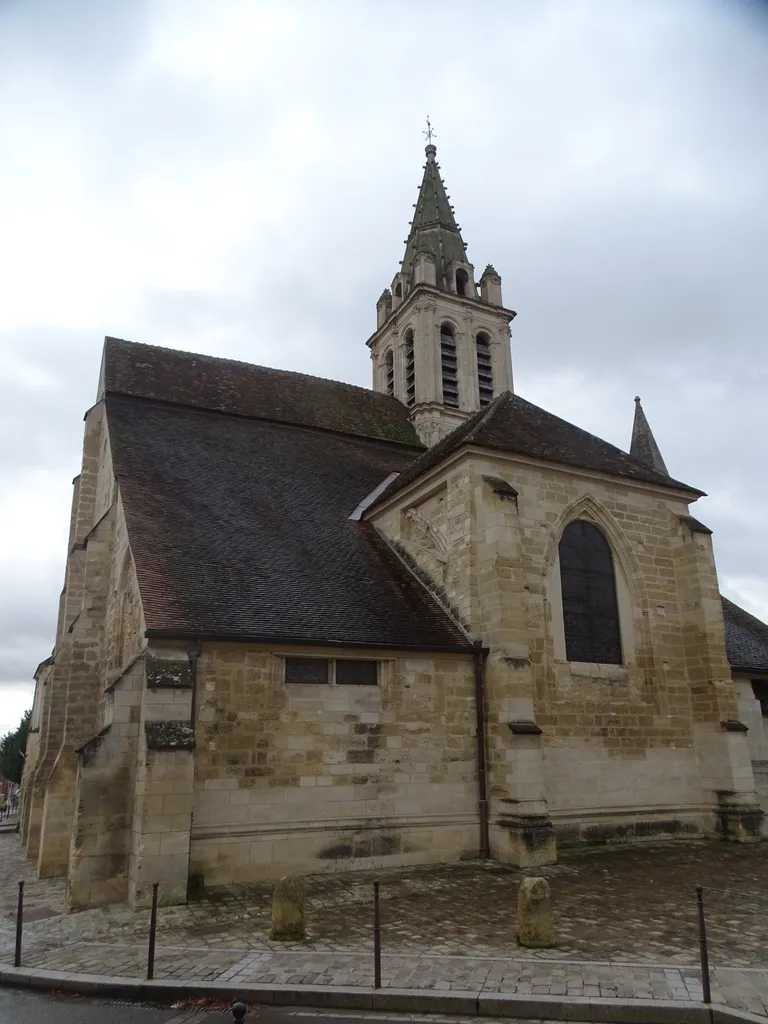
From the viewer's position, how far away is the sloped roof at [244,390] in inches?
749

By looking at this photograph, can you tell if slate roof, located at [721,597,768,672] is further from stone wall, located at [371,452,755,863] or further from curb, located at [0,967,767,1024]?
curb, located at [0,967,767,1024]

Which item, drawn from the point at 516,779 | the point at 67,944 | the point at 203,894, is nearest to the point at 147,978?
the point at 67,944

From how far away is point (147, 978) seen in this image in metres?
6.18

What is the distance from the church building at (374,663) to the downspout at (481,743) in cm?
4

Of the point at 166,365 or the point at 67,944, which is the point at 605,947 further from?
the point at 166,365

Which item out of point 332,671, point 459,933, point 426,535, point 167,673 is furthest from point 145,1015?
point 426,535

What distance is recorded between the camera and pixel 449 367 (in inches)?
1072

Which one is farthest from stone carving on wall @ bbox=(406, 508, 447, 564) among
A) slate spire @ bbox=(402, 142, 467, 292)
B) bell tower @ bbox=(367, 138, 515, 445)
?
slate spire @ bbox=(402, 142, 467, 292)

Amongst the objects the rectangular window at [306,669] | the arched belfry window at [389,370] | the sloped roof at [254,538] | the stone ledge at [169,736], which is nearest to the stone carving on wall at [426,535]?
the sloped roof at [254,538]

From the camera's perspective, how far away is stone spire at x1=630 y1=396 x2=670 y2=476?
24.0 m

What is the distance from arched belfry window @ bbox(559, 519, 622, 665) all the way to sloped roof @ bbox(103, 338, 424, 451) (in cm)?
848

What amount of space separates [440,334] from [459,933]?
75.2ft

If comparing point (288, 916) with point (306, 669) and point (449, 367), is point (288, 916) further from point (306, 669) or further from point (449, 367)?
point (449, 367)

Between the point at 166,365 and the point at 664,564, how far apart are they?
1377 centimetres
